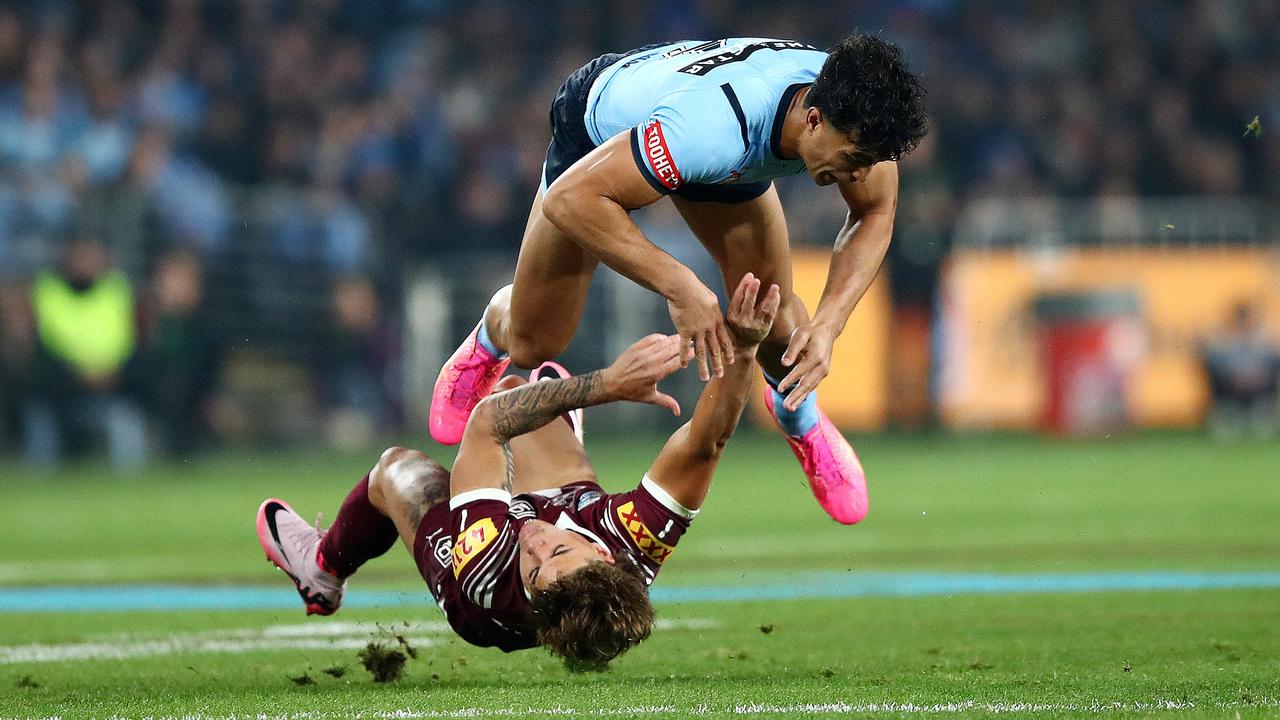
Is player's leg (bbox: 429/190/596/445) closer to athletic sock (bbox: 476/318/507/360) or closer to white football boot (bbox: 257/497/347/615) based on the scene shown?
athletic sock (bbox: 476/318/507/360)

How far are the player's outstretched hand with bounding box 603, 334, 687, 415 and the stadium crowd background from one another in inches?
460

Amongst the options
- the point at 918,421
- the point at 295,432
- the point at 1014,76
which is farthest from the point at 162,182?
the point at 1014,76

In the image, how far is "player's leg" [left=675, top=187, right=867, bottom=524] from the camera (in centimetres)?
639

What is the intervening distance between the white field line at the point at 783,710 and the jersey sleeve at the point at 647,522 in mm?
807

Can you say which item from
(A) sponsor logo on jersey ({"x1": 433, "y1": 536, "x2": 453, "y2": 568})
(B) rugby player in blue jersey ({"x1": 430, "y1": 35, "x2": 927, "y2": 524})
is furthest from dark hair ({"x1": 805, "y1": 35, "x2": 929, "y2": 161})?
(A) sponsor logo on jersey ({"x1": 433, "y1": 536, "x2": 453, "y2": 568})

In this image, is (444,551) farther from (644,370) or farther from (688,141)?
(688,141)

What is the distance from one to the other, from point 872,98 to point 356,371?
1311 cm

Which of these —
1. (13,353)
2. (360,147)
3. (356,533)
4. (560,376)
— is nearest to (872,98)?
(560,376)

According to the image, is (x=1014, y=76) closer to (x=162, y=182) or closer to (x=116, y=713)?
(x=162, y=182)

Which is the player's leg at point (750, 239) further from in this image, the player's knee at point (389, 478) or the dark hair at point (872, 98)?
the player's knee at point (389, 478)

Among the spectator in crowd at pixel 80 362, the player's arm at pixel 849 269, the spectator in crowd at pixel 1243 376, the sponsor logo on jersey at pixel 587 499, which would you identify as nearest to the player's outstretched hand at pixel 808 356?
the player's arm at pixel 849 269

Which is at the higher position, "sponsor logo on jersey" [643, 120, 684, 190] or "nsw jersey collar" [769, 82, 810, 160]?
"nsw jersey collar" [769, 82, 810, 160]

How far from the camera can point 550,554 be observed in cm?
527

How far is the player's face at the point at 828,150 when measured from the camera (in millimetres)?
5465
